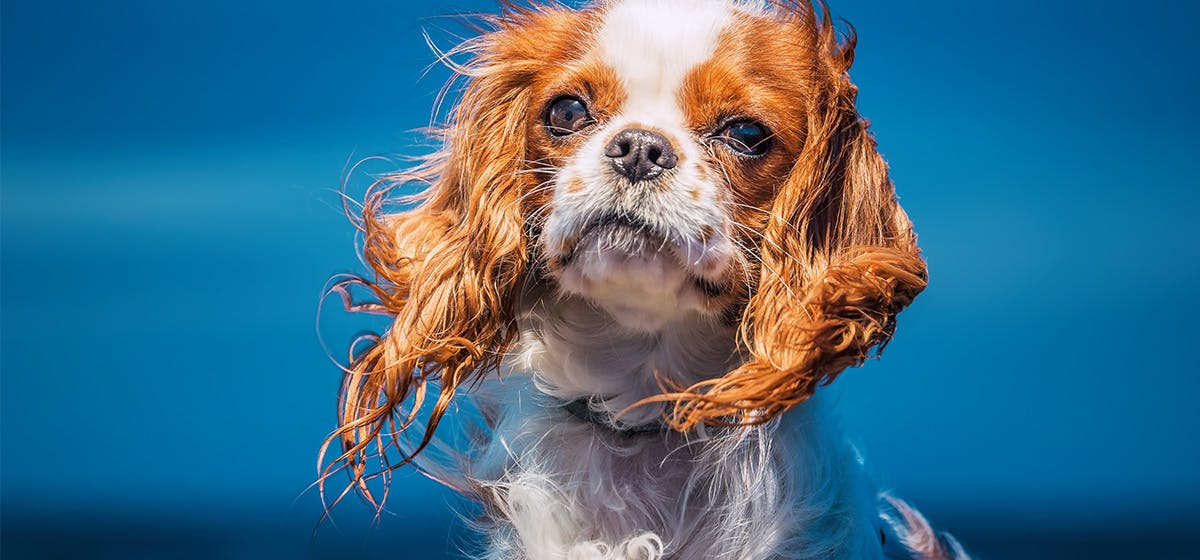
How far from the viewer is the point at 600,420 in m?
1.79

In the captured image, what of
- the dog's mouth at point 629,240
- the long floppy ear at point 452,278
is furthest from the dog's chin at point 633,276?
the long floppy ear at point 452,278

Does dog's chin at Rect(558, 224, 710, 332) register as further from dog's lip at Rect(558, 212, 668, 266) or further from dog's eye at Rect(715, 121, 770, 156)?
dog's eye at Rect(715, 121, 770, 156)

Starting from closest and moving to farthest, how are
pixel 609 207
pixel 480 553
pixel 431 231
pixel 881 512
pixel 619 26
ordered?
pixel 609 207 → pixel 619 26 → pixel 431 231 → pixel 480 553 → pixel 881 512

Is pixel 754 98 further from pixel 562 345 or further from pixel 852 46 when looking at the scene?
pixel 562 345

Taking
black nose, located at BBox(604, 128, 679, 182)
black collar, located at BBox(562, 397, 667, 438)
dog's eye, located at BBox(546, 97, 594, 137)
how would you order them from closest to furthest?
black nose, located at BBox(604, 128, 679, 182) < dog's eye, located at BBox(546, 97, 594, 137) < black collar, located at BBox(562, 397, 667, 438)

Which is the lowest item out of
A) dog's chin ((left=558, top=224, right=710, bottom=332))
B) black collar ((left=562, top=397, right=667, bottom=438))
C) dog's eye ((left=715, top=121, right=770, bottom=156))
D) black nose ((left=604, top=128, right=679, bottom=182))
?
black collar ((left=562, top=397, right=667, bottom=438))

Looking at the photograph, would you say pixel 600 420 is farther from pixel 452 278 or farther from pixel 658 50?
Answer: pixel 658 50

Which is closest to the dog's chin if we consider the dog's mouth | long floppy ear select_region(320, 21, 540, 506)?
the dog's mouth

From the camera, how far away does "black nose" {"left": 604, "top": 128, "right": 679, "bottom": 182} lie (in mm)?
1519

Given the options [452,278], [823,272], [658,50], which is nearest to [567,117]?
[658,50]

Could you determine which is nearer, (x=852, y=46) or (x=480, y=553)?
(x=852, y=46)

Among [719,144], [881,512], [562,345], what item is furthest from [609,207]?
[881,512]

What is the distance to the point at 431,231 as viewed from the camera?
182 centimetres

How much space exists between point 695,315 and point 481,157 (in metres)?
0.35
